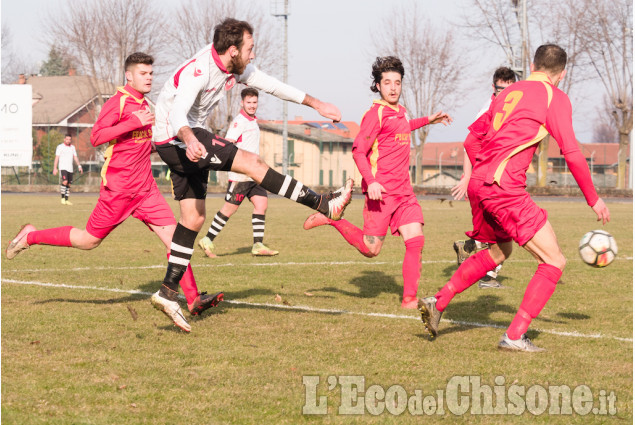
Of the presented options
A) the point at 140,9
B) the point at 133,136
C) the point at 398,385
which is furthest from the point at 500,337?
the point at 140,9

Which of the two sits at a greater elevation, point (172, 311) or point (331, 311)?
point (172, 311)

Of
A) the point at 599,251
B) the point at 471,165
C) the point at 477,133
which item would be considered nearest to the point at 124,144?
the point at 477,133

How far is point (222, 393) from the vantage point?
4.45m

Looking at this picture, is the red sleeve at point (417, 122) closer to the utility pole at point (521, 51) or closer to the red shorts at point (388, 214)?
the red shorts at point (388, 214)

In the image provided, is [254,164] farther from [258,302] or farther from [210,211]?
[210,211]

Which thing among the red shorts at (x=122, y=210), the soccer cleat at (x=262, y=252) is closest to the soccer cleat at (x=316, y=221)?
the red shorts at (x=122, y=210)

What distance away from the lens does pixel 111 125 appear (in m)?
7.12

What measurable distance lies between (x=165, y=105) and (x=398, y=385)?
9.71 feet

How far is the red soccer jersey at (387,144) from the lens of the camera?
7.79 metres

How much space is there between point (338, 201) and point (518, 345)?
5.78 feet

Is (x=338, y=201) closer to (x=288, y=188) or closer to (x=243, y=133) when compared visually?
(x=288, y=188)

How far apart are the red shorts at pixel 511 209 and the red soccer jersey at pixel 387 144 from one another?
207 centimetres

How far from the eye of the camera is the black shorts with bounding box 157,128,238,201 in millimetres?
6055

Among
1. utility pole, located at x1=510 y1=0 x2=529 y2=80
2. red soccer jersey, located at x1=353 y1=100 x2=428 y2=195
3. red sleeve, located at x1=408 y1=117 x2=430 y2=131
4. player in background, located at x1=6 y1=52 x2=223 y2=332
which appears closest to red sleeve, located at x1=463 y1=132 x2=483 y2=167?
red soccer jersey, located at x1=353 y1=100 x2=428 y2=195
